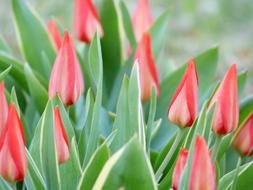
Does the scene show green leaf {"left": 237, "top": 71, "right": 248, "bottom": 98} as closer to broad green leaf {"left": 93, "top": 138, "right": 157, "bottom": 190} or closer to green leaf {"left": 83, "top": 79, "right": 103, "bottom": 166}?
green leaf {"left": 83, "top": 79, "right": 103, "bottom": 166}

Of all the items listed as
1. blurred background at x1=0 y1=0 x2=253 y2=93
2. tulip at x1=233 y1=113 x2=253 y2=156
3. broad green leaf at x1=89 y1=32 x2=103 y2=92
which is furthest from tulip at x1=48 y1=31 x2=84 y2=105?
blurred background at x1=0 y1=0 x2=253 y2=93

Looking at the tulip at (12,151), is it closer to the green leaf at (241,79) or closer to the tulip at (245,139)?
the tulip at (245,139)

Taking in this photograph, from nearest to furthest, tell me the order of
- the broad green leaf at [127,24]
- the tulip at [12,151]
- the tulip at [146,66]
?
the tulip at [12,151] < the tulip at [146,66] < the broad green leaf at [127,24]

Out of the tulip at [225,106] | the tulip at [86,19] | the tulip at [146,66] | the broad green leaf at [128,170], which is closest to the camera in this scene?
the broad green leaf at [128,170]

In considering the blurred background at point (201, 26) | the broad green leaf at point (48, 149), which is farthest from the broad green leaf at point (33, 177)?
the blurred background at point (201, 26)

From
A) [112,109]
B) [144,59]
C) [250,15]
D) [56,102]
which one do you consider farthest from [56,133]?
[250,15]
